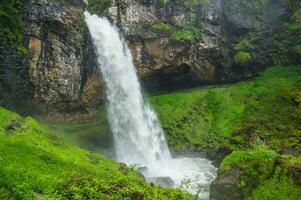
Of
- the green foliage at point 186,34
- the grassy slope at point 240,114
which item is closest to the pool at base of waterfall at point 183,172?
the grassy slope at point 240,114

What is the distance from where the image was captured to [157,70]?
114 ft

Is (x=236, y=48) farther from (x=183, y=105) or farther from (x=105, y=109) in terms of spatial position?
(x=105, y=109)

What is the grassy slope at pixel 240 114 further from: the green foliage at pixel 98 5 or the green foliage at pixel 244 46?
the green foliage at pixel 98 5

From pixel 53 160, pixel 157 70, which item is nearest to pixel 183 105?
pixel 157 70

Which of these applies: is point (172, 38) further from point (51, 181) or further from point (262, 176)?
point (51, 181)

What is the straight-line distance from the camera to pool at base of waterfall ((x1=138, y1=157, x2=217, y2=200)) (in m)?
21.2

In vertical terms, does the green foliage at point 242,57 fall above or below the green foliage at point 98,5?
below

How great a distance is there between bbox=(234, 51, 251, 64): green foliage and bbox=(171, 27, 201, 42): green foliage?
453 cm

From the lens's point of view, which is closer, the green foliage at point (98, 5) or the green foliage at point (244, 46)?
the green foliage at point (98, 5)

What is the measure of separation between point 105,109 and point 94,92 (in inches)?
64.1

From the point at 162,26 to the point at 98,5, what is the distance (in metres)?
5.82

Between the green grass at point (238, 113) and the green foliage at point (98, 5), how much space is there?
907 cm

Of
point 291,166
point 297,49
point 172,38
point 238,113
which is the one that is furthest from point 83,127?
point 297,49

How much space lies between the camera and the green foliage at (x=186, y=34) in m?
34.5
